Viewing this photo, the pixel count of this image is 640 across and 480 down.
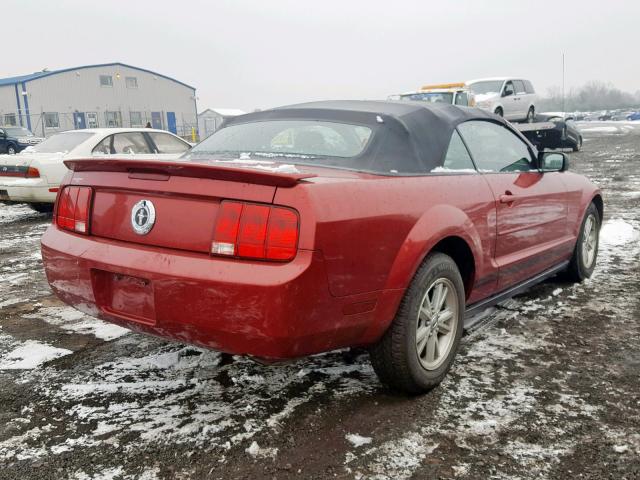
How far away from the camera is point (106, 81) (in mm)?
44406

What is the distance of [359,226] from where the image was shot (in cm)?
236

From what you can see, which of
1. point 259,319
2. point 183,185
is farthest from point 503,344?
point 183,185

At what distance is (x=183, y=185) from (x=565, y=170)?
3.06 m

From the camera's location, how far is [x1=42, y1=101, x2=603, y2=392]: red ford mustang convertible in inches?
87.2

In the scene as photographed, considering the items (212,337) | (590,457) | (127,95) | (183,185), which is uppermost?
(127,95)

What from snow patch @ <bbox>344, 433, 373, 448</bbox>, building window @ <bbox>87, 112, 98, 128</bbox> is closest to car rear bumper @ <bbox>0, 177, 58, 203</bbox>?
snow patch @ <bbox>344, 433, 373, 448</bbox>

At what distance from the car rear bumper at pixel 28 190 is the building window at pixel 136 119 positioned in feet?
127

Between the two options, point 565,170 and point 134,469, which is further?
point 565,170

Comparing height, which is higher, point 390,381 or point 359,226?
point 359,226

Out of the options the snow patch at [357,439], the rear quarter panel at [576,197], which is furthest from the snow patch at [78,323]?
the rear quarter panel at [576,197]

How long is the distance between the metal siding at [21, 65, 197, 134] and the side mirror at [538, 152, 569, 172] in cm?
3968

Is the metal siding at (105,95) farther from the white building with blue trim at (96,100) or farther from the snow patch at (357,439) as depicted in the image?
the snow patch at (357,439)

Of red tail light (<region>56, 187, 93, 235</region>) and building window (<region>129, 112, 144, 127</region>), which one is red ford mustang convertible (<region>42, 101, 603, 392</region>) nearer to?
red tail light (<region>56, 187, 93, 235</region>)

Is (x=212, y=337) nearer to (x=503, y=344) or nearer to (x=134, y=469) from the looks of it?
(x=134, y=469)
